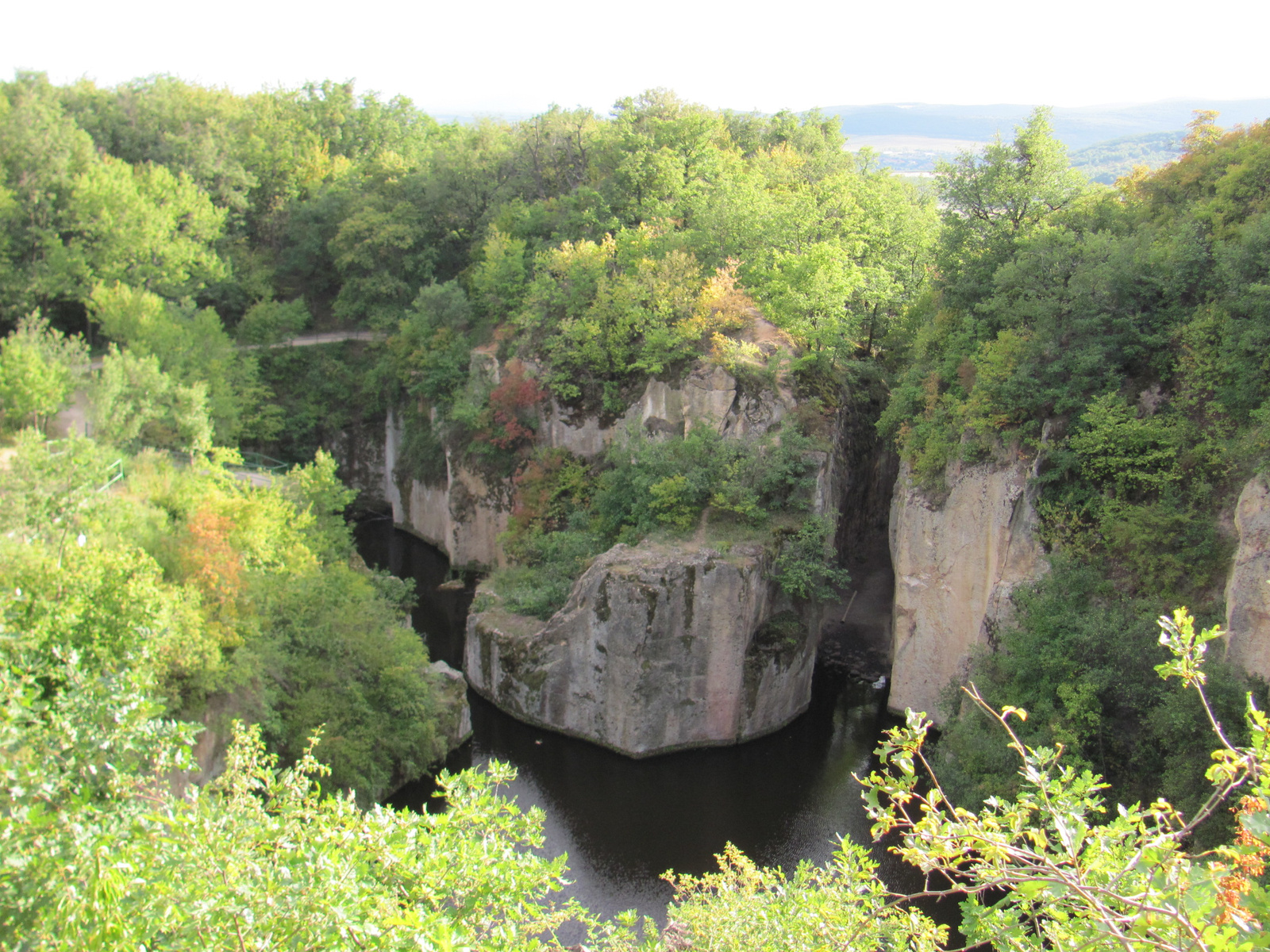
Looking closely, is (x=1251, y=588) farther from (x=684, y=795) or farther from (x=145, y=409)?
(x=145, y=409)

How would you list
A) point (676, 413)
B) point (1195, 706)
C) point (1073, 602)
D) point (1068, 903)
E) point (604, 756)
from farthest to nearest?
point (676, 413) < point (604, 756) < point (1073, 602) < point (1195, 706) < point (1068, 903)

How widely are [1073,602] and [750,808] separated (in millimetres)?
9153

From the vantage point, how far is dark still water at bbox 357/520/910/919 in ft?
70.0

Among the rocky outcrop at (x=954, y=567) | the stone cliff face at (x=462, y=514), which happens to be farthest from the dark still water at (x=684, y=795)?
the stone cliff face at (x=462, y=514)

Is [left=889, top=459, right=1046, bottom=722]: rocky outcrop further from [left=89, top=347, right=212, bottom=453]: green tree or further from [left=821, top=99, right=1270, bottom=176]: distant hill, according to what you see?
[left=821, top=99, right=1270, bottom=176]: distant hill

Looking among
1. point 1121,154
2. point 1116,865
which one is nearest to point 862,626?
point 1116,865

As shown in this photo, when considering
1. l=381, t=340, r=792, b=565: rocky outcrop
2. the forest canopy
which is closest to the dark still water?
the forest canopy

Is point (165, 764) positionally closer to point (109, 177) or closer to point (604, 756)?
point (604, 756)

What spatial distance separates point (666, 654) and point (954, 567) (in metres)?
7.99

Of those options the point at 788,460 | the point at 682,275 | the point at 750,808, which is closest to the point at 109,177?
the point at 682,275

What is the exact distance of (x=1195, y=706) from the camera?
18.0m

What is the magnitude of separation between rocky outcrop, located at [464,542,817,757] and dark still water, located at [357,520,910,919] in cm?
67

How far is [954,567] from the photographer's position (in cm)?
2478

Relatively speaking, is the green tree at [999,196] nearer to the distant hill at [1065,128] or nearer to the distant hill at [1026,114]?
the distant hill at [1065,128]
